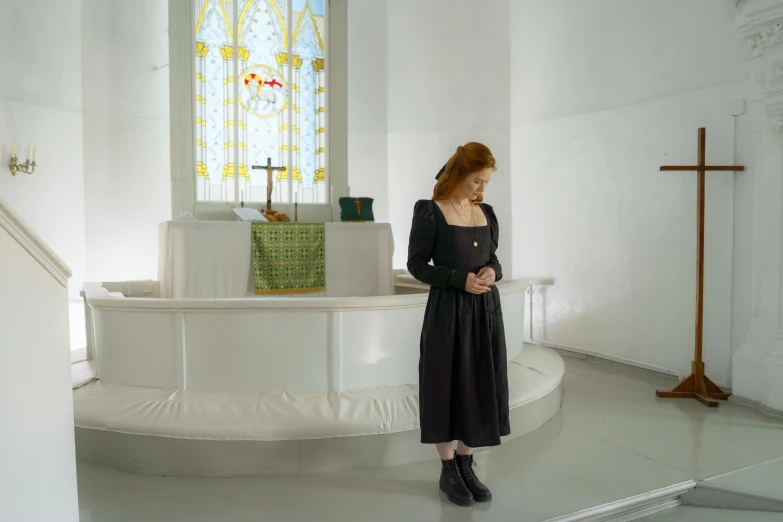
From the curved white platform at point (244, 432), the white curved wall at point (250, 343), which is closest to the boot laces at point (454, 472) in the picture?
the curved white platform at point (244, 432)

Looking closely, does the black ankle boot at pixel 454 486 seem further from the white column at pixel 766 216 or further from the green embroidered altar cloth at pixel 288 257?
the green embroidered altar cloth at pixel 288 257

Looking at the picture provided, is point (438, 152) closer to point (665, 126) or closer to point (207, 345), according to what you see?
point (665, 126)

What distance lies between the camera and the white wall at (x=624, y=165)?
16.4 feet

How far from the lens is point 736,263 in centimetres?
483

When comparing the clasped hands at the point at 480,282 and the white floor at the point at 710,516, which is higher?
the clasped hands at the point at 480,282

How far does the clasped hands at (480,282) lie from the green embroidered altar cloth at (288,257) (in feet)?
11.0

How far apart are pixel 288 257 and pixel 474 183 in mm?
3359

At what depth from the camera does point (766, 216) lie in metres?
4.53

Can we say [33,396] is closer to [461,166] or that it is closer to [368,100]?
[461,166]

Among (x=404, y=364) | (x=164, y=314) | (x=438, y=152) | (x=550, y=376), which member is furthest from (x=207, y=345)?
(x=438, y=152)

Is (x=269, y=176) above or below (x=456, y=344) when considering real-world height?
above

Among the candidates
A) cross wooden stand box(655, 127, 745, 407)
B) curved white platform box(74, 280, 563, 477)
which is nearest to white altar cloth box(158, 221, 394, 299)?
Answer: curved white platform box(74, 280, 563, 477)

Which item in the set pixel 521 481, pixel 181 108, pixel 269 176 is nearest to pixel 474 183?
pixel 521 481

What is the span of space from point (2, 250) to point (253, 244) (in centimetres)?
405
